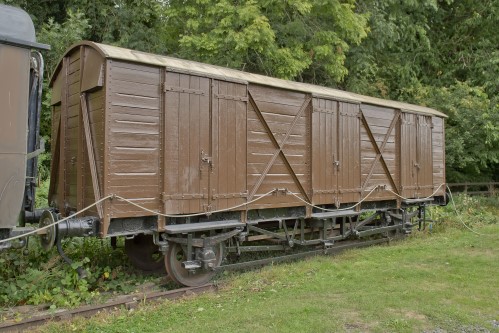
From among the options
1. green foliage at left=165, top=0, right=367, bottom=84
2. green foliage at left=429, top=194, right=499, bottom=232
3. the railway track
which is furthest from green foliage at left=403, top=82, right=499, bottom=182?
the railway track

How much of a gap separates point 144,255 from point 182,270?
4.04ft

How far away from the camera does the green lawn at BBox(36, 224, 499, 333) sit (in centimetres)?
538

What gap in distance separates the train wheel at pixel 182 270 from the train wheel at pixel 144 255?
0.79 m

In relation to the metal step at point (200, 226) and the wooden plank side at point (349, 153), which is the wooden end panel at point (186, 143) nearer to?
the metal step at point (200, 226)

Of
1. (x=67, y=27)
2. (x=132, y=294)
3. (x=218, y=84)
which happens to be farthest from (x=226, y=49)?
(x=132, y=294)

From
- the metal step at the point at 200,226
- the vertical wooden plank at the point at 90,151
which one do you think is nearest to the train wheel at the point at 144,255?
the metal step at the point at 200,226

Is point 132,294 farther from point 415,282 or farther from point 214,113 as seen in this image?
point 415,282

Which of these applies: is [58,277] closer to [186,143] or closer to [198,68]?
[186,143]

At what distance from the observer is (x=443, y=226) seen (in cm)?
1284

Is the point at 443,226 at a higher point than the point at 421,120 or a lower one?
lower

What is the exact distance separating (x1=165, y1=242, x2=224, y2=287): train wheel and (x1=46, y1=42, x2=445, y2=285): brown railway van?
0.02m

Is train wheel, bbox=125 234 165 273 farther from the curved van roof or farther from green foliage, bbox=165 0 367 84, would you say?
green foliage, bbox=165 0 367 84

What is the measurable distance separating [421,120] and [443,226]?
9.84 ft

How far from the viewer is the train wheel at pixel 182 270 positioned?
23.0 feet
